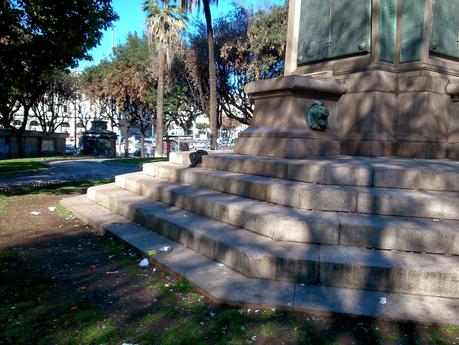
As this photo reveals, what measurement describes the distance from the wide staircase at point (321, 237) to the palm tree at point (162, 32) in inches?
883

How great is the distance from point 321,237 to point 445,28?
4935mm

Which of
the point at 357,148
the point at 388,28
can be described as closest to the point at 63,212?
the point at 357,148

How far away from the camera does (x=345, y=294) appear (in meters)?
3.58

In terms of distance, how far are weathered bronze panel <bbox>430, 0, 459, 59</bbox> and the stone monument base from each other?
654mm

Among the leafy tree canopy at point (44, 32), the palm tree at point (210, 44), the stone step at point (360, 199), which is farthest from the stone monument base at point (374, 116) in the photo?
the palm tree at point (210, 44)

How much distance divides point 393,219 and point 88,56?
36.5 ft

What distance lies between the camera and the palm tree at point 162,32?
2755cm

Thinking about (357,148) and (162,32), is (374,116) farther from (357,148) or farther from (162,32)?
(162,32)

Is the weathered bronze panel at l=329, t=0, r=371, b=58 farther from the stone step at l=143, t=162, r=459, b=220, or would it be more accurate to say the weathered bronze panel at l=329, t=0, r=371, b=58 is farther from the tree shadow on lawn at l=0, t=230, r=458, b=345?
the tree shadow on lawn at l=0, t=230, r=458, b=345

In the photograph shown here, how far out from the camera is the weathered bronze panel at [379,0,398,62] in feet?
21.8

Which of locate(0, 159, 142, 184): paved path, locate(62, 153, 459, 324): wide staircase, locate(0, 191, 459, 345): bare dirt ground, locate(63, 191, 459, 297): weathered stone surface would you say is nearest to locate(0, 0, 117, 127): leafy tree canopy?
locate(0, 159, 142, 184): paved path

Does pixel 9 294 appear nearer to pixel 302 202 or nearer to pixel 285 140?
pixel 302 202

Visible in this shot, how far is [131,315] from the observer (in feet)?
11.6

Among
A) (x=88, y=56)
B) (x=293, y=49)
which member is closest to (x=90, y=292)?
(x=293, y=49)
